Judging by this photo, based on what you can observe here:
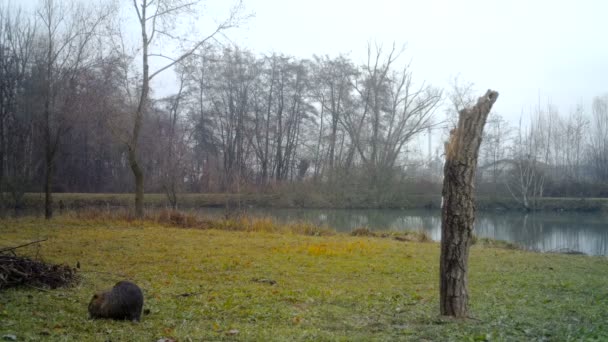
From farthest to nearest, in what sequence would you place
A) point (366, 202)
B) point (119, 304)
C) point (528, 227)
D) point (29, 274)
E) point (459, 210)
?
1. point (366, 202)
2. point (528, 227)
3. point (29, 274)
4. point (459, 210)
5. point (119, 304)

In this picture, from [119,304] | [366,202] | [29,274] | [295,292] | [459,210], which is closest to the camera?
[119,304]

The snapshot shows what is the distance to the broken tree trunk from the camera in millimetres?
6047

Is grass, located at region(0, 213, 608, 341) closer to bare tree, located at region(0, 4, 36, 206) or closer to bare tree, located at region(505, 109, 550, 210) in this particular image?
bare tree, located at region(0, 4, 36, 206)

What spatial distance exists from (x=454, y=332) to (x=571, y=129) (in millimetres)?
57437

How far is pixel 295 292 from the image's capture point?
7941mm

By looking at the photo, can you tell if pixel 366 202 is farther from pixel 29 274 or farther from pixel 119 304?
pixel 119 304

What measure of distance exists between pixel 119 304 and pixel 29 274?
2319 millimetres

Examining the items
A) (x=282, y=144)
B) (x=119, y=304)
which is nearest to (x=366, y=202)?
(x=282, y=144)

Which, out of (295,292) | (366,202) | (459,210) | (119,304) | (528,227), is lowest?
(528,227)

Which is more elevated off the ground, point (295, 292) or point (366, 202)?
point (366, 202)

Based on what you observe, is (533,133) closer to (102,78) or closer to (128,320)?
(102,78)

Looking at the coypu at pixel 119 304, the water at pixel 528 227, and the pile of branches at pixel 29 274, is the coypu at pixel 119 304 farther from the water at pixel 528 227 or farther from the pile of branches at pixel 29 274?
the water at pixel 528 227

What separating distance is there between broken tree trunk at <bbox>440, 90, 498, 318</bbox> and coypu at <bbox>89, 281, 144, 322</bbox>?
3530 mm

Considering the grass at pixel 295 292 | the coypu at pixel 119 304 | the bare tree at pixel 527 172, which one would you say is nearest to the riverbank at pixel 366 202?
the bare tree at pixel 527 172
